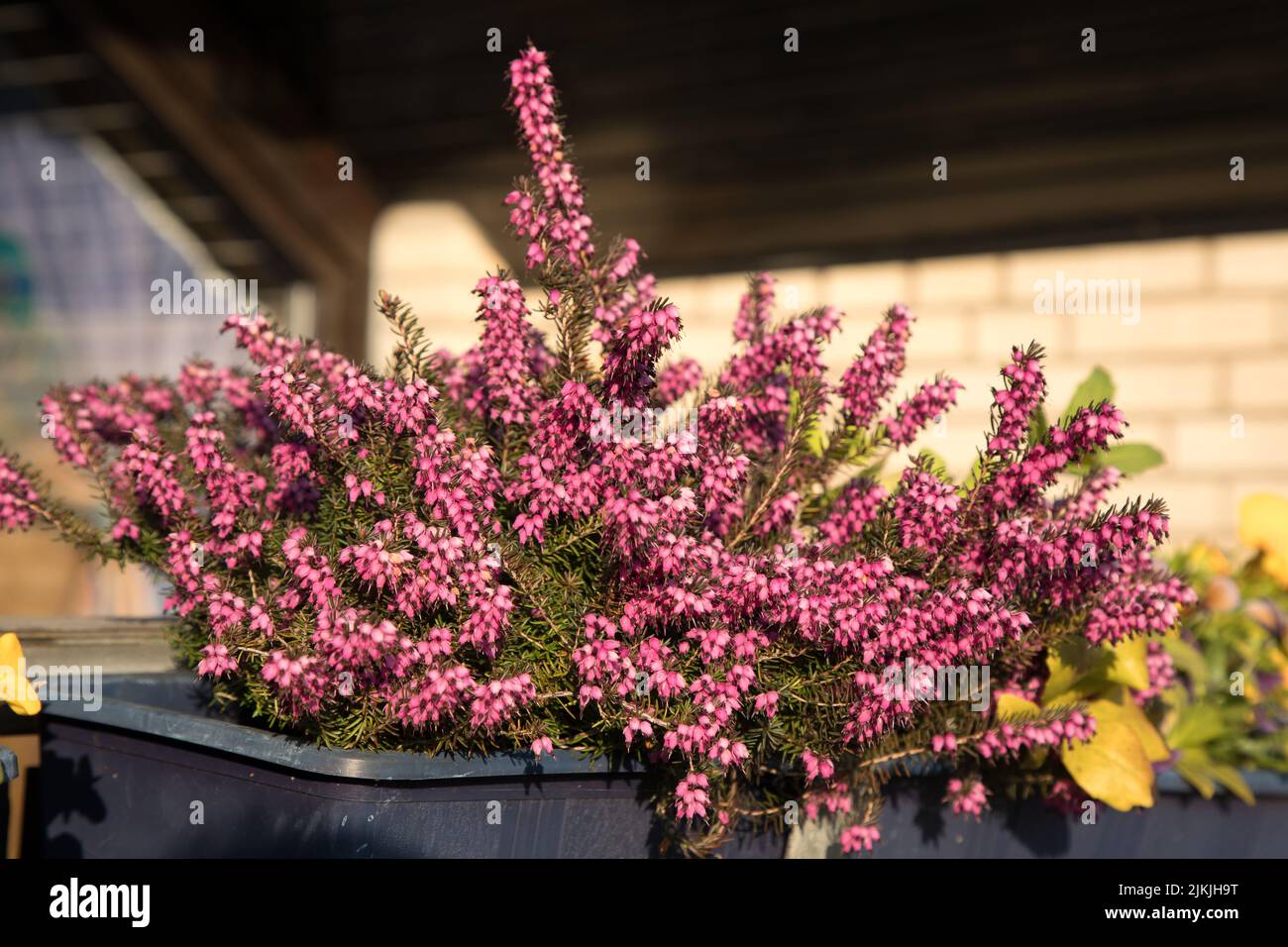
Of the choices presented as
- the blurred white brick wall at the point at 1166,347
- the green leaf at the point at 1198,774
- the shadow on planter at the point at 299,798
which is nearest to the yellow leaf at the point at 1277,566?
the green leaf at the point at 1198,774

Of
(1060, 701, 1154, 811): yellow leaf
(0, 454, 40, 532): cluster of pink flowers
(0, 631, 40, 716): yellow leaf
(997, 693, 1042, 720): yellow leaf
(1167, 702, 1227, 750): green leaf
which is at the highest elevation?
(0, 454, 40, 532): cluster of pink flowers

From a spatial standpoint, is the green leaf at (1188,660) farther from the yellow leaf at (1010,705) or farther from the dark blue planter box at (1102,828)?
the yellow leaf at (1010,705)

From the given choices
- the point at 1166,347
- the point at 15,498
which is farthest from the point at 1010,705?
the point at 1166,347

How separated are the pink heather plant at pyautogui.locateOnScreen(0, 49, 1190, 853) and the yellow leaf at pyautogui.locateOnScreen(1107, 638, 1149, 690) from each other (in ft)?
0.46

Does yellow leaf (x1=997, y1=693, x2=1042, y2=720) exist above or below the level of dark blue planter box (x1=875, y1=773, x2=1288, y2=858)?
above

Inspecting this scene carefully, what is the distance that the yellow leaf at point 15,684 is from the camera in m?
1.30

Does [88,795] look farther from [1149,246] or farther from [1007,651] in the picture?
[1149,246]

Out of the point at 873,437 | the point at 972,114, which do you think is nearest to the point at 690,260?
the point at 972,114

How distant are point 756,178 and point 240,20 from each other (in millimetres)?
2137

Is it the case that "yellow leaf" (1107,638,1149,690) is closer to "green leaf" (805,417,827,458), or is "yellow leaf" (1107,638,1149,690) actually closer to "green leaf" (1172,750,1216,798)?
"green leaf" (1172,750,1216,798)

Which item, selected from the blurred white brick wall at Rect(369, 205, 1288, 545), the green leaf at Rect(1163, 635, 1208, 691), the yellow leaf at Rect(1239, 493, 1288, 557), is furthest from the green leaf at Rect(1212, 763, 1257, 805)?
the blurred white brick wall at Rect(369, 205, 1288, 545)

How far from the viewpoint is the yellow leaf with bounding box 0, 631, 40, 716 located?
1.30 metres

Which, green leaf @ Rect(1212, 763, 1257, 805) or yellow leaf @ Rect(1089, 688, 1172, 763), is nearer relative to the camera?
yellow leaf @ Rect(1089, 688, 1172, 763)

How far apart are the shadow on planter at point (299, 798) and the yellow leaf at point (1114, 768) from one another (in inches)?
15.6
